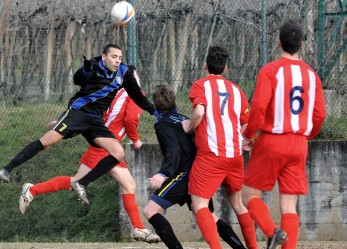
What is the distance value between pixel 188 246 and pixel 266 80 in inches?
135

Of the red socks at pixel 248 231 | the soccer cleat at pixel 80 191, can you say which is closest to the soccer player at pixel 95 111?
the soccer cleat at pixel 80 191

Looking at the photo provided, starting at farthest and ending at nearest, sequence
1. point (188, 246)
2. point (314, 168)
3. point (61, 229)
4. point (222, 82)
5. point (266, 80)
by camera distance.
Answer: point (61, 229), point (314, 168), point (188, 246), point (222, 82), point (266, 80)

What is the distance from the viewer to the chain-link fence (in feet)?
41.1

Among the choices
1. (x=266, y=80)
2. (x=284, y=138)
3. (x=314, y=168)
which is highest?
(x=266, y=80)

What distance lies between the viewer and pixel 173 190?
9195 millimetres

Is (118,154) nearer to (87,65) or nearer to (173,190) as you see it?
(87,65)

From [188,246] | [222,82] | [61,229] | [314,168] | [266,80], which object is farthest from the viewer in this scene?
[61,229]

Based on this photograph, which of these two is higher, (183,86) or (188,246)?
(183,86)

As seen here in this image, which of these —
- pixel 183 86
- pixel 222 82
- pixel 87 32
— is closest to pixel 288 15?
pixel 183 86

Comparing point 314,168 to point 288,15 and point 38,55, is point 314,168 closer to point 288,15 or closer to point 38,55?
point 288,15

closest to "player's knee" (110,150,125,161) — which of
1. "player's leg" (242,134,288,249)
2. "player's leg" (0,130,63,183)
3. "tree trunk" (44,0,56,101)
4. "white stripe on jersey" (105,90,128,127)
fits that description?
"player's leg" (0,130,63,183)

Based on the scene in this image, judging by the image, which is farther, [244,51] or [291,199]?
[244,51]

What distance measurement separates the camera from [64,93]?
13164mm

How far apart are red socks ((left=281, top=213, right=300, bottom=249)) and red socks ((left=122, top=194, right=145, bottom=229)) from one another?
2566 millimetres
